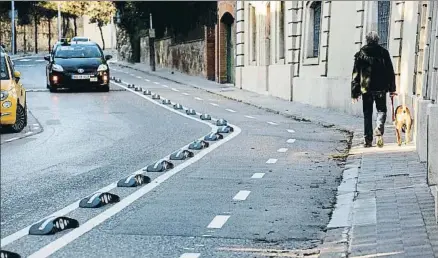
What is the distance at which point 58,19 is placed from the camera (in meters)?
42.9


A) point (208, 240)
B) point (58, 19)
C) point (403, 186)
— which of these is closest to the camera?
point (208, 240)

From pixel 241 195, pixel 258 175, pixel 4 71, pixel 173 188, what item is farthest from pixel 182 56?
pixel 241 195

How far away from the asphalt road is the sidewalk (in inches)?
9.5

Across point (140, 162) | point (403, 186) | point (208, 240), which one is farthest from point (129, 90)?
point (208, 240)

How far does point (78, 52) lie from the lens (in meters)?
28.7

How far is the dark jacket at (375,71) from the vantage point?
43.6ft

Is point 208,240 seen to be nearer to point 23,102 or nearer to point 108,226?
point 108,226

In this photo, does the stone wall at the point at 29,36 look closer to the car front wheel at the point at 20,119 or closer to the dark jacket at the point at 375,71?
the car front wheel at the point at 20,119

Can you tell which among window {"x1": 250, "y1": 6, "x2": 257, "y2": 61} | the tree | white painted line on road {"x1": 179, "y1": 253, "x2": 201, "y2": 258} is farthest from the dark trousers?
the tree

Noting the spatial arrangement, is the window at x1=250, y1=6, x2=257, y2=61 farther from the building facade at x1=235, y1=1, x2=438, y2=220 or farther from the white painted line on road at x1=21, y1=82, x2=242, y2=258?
the white painted line on road at x1=21, y1=82, x2=242, y2=258

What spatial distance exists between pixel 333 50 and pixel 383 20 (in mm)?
2751

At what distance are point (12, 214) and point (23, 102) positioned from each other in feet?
29.9

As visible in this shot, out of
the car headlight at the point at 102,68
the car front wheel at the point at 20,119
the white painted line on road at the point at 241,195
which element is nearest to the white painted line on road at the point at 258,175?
the white painted line on road at the point at 241,195

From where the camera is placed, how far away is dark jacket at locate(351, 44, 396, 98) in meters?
13.3
